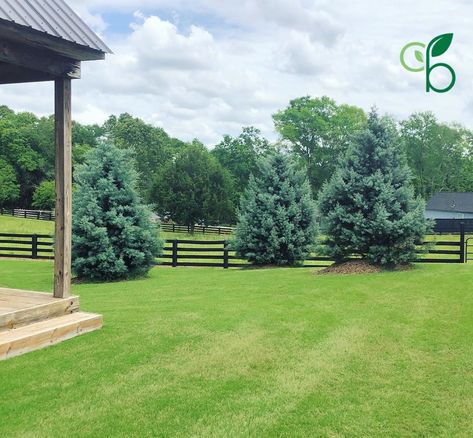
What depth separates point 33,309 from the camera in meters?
6.52

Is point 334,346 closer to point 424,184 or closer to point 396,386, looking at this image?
point 396,386

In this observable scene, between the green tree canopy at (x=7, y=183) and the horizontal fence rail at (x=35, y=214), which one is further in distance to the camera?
the green tree canopy at (x=7, y=183)

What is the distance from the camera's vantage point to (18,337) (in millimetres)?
5969

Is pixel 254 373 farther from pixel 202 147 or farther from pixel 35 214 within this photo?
pixel 202 147

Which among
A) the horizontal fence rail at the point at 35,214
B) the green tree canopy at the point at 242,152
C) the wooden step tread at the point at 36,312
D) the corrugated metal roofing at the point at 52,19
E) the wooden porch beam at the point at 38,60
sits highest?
the green tree canopy at the point at 242,152

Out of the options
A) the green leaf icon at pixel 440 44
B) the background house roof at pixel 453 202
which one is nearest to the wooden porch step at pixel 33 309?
the green leaf icon at pixel 440 44

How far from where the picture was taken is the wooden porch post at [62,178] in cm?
686

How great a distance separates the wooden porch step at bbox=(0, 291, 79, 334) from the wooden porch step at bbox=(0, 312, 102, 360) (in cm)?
6

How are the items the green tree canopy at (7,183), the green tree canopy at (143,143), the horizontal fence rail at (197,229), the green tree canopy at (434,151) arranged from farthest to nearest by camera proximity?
the green tree canopy at (434,151), the green tree canopy at (143,143), the green tree canopy at (7,183), the horizontal fence rail at (197,229)

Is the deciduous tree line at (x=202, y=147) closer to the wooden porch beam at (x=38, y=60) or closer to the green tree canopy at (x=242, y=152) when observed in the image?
the green tree canopy at (x=242, y=152)

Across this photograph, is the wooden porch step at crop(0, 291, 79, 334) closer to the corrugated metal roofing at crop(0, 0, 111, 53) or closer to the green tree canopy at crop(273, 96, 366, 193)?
the corrugated metal roofing at crop(0, 0, 111, 53)

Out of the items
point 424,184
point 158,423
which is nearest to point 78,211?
point 158,423

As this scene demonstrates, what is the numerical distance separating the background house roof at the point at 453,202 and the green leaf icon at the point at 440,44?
164 ft

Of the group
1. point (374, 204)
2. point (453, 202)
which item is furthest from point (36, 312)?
point (453, 202)
